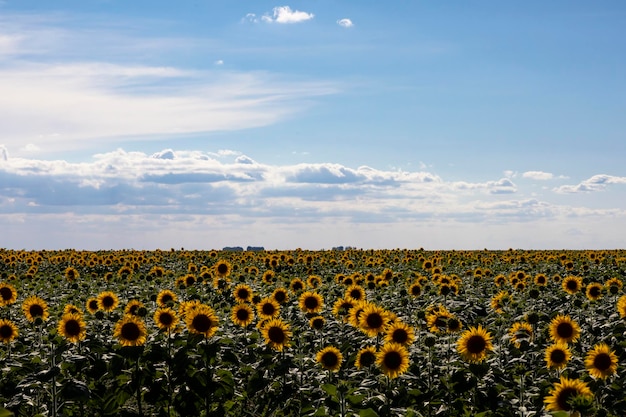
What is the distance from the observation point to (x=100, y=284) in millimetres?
22766

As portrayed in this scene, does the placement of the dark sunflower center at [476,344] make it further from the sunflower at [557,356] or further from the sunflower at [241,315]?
the sunflower at [241,315]

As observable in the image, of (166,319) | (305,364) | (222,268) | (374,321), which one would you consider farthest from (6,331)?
(222,268)

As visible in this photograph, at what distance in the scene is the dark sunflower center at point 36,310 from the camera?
12133mm

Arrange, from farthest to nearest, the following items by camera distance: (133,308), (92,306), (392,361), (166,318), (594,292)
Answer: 1. (594,292)
2. (92,306)
3. (133,308)
4. (166,318)
5. (392,361)

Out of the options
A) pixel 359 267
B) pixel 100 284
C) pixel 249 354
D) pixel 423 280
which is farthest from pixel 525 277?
pixel 100 284

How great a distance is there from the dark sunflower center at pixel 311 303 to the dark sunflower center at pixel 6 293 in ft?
22.7

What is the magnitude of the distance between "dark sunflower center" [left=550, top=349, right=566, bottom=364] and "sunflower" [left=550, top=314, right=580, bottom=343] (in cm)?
157

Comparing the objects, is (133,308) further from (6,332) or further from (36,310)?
(6,332)

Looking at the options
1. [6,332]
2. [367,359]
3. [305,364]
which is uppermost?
[367,359]

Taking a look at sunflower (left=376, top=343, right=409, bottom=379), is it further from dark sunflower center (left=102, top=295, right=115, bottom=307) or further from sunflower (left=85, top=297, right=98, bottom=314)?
sunflower (left=85, top=297, right=98, bottom=314)

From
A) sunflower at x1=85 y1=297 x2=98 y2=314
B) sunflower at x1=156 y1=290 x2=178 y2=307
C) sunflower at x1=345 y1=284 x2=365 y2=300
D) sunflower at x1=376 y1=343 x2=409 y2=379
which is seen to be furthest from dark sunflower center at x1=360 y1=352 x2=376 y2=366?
sunflower at x1=85 y1=297 x2=98 y2=314

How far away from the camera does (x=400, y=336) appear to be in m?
9.65

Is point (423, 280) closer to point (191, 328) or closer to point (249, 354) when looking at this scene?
point (249, 354)

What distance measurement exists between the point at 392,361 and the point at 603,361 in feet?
8.89
